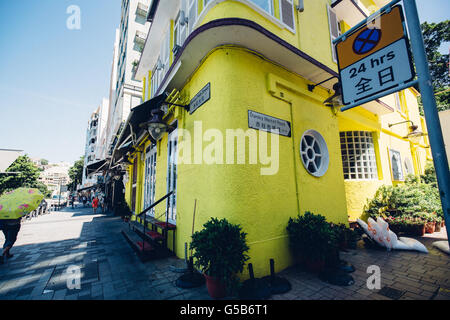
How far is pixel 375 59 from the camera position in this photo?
8.39 ft

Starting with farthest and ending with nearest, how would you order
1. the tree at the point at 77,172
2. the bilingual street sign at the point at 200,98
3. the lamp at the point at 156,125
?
the tree at the point at 77,172, the lamp at the point at 156,125, the bilingual street sign at the point at 200,98

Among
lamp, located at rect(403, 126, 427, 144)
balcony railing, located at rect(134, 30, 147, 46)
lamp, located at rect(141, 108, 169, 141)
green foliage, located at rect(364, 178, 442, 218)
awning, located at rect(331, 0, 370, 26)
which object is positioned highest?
balcony railing, located at rect(134, 30, 147, 46)

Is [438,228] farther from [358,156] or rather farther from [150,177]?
[150,177]

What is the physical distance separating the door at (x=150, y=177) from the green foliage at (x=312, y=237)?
18.4 feet

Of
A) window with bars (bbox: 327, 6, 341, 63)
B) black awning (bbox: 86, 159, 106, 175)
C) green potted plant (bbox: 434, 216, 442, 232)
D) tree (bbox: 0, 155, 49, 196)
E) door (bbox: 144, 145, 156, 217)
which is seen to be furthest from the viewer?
tree (bbox: 0, 155, 49, 196)

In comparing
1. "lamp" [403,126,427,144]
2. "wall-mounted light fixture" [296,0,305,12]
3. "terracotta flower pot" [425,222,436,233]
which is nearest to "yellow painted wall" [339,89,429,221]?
"lamp" [403,126,427,144]

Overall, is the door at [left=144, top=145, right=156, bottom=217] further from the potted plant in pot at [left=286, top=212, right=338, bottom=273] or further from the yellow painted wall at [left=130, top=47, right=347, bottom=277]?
the potted plant in pot at [left=286, top=212, right=338, bottom=273]

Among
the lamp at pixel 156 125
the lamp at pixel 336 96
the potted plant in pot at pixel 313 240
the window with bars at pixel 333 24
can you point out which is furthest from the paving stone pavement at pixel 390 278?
the window with bars at pixel 333 24

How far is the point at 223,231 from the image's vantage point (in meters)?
3.15

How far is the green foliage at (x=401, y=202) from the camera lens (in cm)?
691

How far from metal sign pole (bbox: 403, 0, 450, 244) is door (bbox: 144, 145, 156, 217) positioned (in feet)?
25.5

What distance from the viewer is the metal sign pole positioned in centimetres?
180

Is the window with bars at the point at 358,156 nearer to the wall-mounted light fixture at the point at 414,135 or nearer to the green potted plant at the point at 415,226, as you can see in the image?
the green potted plant at the point at 415,226

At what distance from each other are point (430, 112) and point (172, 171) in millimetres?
5528
